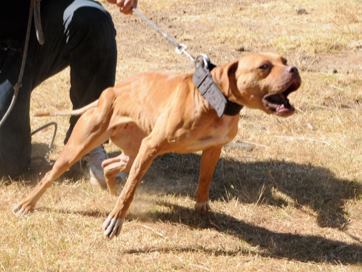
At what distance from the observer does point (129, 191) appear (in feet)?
12.5

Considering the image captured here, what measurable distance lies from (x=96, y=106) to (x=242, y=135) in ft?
6.55

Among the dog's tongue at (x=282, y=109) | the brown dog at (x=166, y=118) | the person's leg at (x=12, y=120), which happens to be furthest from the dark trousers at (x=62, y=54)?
the dog's tongue at (x=282, y=109)

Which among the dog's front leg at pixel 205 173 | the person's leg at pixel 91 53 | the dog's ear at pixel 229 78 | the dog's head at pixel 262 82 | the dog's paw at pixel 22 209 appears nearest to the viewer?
the dog's head at pixel 262 82

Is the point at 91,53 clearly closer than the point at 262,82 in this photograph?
No

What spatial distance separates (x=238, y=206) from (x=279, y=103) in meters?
1.13

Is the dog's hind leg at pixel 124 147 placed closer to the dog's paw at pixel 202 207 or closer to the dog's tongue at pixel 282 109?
the dog's paw at pixel 202 207

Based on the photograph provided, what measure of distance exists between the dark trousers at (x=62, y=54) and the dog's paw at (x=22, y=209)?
27.1 inches

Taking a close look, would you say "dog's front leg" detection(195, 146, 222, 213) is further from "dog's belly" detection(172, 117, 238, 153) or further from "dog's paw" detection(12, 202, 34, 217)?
"dog's paw" detection(12, 202, 34, 217)

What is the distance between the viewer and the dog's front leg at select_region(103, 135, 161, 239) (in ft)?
12.6

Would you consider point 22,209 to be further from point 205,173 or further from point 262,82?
point 262,82

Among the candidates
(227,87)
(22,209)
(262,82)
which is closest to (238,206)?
(227,87)

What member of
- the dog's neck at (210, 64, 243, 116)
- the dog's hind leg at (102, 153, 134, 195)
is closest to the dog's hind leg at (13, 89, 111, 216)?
the dog's hind leg at (102, 153, 134, 195)

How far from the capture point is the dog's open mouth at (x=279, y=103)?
3.62 metres

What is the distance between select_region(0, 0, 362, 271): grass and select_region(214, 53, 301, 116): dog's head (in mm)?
849
